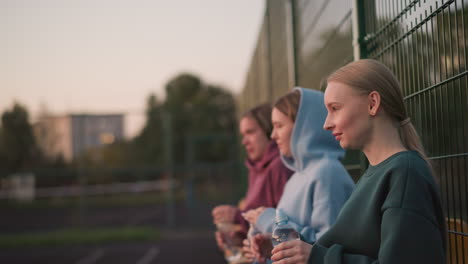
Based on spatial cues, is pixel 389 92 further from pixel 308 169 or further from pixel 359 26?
pixel 359 26

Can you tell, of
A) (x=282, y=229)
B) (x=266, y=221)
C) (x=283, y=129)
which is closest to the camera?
(x=282, y=229)

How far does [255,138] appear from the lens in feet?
11.9

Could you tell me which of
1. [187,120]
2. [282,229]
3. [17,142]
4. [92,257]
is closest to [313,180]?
[282,229]

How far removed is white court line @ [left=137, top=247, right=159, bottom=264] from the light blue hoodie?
364 inches

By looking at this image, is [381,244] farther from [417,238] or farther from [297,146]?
[297,146]

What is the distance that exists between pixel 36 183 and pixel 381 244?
3412 centimetres

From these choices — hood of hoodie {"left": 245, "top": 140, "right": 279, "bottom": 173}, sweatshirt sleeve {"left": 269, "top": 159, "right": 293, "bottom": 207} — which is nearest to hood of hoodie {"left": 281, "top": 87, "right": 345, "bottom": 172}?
sweatshirt sleeve {"left": 269, "top": 159, "right": 293, "bottom": 207}

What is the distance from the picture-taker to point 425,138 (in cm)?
220

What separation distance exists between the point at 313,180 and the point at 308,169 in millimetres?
144

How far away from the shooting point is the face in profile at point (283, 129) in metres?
2.74

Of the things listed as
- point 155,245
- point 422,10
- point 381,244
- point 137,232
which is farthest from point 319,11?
point 137,232

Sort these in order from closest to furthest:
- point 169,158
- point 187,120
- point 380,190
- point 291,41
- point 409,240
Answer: point 409,240 → point 380,190 → point 291,41 → point 169,158 → point 187,120

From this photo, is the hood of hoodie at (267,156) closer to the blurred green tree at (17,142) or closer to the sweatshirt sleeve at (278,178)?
the sweatshirt sleeve at (278,178)

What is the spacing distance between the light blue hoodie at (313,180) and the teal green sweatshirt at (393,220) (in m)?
0.60
